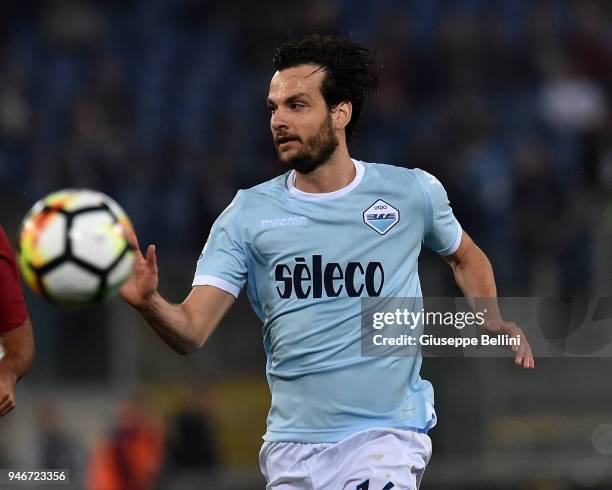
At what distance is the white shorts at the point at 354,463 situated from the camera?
13.9ft

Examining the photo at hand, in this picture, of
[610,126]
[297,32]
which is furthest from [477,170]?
[297,32]

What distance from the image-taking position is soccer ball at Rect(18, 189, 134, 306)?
12.6ft

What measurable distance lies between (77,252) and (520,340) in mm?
1671

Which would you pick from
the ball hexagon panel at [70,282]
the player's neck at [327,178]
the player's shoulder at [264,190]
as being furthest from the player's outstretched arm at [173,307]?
the player's neck at [327,178]

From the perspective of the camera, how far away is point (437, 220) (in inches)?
183

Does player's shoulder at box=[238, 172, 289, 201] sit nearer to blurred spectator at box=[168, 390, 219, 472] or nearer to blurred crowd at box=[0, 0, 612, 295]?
blurred spectator at box=[168, 390, 219, 472]

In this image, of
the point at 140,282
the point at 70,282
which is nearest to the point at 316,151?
the point at 140,282

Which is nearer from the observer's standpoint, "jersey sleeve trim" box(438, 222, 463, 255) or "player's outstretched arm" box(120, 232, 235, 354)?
"player's outstretched arm" box(120, 232, 235, 354)

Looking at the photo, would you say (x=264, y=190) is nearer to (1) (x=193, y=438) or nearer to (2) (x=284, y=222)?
(2) (x=284, y=222)

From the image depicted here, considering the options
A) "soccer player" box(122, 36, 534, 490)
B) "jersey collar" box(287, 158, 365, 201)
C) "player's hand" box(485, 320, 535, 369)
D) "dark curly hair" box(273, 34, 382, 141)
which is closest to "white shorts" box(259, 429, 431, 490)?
"soccer player" box(122, 36, 534, 490)

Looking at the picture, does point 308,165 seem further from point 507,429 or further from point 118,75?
point 118,75

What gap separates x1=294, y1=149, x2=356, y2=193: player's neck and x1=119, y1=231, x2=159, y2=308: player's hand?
2.95ft

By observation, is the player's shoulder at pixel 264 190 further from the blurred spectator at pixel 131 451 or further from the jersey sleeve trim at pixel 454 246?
the blurred spectator at pixel 131 451

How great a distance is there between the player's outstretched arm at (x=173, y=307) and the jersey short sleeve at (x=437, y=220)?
823mm
